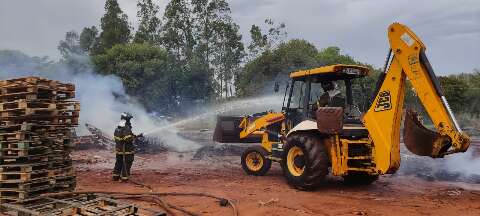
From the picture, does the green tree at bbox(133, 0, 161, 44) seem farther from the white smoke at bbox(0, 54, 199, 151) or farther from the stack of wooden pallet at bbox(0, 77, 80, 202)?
the stack of wooden pallet at bbox(0, 77, 80, 202)

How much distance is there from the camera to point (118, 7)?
48094 millimetres

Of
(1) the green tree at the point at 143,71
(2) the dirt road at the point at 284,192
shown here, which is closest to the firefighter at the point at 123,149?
(2) the dirt road at the point at 284,192

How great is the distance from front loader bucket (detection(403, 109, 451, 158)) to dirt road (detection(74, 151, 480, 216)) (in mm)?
1045

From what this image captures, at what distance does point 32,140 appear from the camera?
331 inches

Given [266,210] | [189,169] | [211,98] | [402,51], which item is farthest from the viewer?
[211,98]

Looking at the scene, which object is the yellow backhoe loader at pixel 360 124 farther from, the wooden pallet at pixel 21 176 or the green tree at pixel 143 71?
the green tree at pixel 143 71

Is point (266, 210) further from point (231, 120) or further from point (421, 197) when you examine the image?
point (231, 120)

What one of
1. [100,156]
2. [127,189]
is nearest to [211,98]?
[100,156]

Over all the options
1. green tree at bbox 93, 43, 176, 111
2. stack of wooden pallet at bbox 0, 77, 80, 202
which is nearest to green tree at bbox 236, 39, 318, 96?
green tree at bbox 93, 43, 176, 111

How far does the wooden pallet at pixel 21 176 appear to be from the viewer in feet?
26.7

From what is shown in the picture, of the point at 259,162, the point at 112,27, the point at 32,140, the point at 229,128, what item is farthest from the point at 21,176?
the point at 112,27

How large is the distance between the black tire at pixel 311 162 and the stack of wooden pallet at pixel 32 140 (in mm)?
4982

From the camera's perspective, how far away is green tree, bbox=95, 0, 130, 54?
47.6 metres

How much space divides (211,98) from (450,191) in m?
31.8
